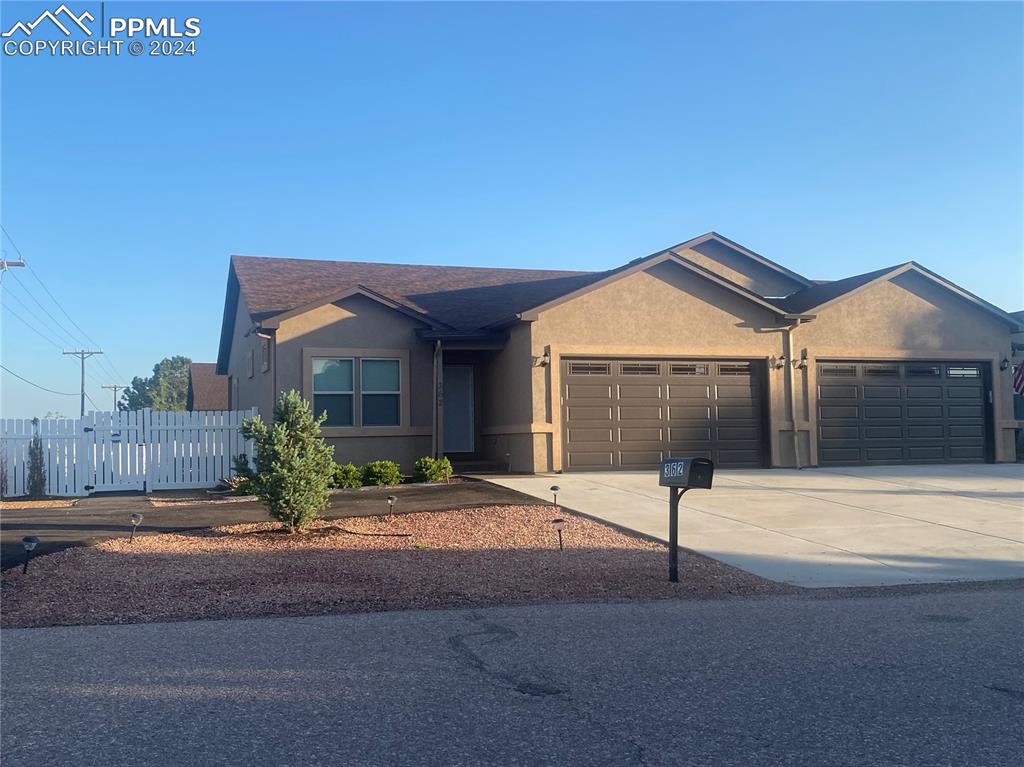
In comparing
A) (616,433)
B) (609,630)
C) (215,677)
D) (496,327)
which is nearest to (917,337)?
(616,433)

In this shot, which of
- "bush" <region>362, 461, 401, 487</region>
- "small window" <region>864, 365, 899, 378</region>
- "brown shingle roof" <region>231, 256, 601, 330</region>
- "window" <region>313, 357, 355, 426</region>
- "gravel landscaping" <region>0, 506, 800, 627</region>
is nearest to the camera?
"gravel landscaping" <region>0, 506, 800, 627</region>

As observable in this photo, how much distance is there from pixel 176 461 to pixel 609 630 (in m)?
13.8

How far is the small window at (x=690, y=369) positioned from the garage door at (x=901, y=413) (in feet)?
9.76

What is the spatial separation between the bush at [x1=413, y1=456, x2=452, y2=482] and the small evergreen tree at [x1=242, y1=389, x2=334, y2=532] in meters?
5.08

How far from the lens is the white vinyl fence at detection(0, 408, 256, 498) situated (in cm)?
1753

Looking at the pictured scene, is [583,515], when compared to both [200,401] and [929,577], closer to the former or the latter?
[929,577]

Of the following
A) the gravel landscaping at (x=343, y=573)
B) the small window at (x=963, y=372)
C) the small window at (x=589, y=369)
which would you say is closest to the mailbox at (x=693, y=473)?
the gravel landscaping at (x=343, y=573)

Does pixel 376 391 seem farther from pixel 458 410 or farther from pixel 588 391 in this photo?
pixel 588 391

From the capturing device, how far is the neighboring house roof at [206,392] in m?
39.3

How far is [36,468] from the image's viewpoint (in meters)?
17.5

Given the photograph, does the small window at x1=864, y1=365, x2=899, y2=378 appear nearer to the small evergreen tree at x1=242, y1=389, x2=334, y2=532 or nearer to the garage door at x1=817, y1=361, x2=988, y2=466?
the garage door at x1=817, y1=361, x2=988, y2=466

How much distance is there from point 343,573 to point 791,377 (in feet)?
46.0

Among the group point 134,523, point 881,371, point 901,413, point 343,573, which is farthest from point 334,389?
point 901,413

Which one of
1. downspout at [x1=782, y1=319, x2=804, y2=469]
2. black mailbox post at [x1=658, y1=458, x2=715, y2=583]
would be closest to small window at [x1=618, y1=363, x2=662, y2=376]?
downspout at [x1=782, y1=319, x2=804, y2=469]
